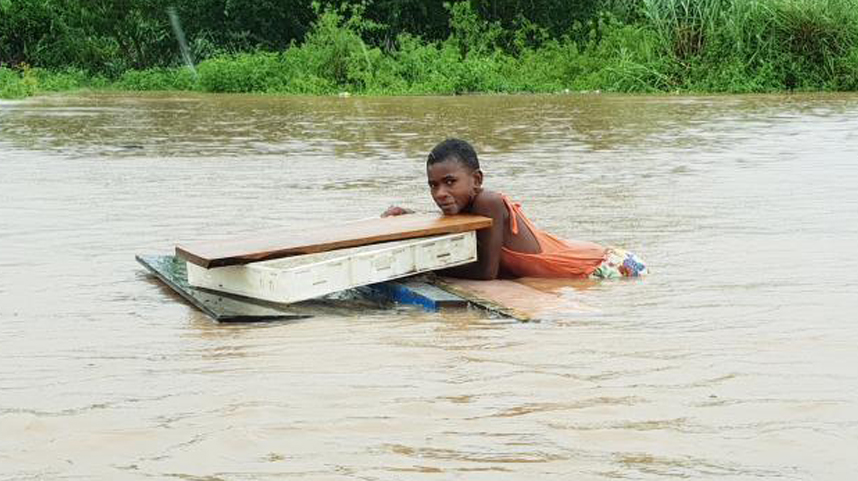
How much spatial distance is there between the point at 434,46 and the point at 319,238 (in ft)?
82.7

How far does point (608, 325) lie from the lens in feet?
18.0

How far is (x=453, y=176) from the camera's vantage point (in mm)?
6570

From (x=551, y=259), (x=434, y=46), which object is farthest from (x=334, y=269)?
(x=434, y=46)

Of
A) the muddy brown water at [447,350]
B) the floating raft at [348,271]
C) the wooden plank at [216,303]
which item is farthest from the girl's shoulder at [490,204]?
the wooden plank at [216,303]

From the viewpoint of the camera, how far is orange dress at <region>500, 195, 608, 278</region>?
675cm

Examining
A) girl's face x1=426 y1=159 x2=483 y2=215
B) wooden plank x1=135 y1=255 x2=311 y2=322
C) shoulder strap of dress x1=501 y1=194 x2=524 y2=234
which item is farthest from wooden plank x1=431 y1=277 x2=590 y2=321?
wooden plank x1=135 y1=255 x2=311 y2=322

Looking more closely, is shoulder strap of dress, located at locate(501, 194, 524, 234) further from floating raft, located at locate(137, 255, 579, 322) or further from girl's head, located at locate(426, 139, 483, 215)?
floating raft, located at locate(137, 255, 579, 322)

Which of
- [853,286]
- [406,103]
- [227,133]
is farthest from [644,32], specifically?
[853,286]

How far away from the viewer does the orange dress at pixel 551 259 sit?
22.1 feet

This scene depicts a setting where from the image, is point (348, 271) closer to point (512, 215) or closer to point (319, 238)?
point (319, 238)

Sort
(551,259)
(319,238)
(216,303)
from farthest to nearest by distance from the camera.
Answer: (551,259), (319,238), (216,303)

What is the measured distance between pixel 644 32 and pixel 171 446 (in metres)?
25.3

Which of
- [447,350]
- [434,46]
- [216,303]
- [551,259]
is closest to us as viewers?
[447,350]

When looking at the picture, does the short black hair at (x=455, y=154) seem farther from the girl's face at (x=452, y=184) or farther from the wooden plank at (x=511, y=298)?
the wooden plank at (x=511, y=298)
